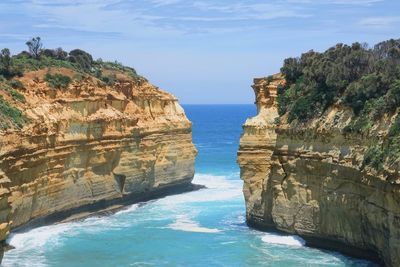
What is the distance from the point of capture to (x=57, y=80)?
4016cm

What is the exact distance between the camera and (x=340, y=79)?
2945cm

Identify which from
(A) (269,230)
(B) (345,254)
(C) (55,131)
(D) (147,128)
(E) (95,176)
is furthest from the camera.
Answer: (D) (147,128)

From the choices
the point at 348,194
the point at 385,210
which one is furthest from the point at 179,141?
the point at 385,210

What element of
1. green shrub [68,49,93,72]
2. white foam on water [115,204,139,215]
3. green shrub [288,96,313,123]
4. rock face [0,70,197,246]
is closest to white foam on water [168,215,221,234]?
white foam on water [115,204,139,215]

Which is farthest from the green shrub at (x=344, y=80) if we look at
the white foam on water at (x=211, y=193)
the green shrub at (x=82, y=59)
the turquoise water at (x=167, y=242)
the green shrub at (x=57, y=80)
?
the green shrub at (x=82, y=59)

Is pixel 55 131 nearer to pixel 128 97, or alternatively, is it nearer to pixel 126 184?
pixel 126 184

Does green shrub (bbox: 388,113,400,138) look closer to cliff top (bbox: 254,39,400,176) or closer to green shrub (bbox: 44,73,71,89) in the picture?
cliff top (bbox: 254,39,400,176)

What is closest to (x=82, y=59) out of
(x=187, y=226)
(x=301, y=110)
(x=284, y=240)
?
(x=187, y=226)

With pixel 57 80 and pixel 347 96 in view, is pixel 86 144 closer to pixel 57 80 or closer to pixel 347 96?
pixel 57 80

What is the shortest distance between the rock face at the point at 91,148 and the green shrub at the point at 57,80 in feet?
1.14

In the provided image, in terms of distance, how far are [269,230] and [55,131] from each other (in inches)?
476

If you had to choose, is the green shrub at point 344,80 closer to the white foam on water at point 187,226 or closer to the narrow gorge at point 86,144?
the white foam on water at point 187,226

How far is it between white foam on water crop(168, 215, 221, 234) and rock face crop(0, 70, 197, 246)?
5263 millimetres

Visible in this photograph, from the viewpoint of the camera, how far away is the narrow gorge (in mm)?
32719
